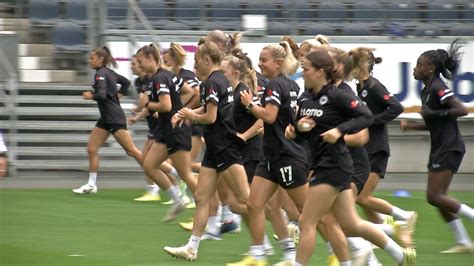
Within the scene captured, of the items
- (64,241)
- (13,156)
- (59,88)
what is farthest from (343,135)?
(59,88)

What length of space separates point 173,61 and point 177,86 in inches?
11.7

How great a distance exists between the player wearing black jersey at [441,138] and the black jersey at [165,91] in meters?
2.97

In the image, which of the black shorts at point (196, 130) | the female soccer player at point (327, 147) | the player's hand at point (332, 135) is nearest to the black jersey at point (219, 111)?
the female soccer player at point (327, 147)

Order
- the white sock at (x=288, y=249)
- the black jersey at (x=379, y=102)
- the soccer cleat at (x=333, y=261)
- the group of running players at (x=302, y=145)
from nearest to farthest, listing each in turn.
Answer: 1. the group of running players at (x=302, y=145)
2. the soccer cleat at (x=333, y=261)
3. the white sock at (x=288, y=249)
4. the black jersey at (x=379, y=102)

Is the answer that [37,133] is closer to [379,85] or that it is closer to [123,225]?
[123,225]

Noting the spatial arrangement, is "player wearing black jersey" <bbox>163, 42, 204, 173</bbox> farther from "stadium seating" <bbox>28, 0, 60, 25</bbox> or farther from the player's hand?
"stadium seating" <bbox>28, 0, 60, 25</bbox>

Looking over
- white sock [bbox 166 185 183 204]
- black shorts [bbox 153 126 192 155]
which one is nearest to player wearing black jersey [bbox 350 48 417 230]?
black shorts [bbox 153 126 192 155]

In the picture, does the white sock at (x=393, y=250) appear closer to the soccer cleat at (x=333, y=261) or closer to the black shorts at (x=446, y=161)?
the soccer cleat at (x=333, y=261)

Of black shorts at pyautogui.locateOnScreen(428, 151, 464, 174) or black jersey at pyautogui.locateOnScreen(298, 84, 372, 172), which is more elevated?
black jersey at pyautogui.locateOnScreen(298, 84, 372, 172)

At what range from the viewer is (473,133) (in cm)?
2050

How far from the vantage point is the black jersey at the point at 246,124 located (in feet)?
35.4

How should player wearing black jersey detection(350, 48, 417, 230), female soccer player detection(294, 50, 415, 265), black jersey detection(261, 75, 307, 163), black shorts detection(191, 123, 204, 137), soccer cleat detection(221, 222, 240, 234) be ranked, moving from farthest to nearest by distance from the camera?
black shorts detection(191, 123, 204, 137), soccer cleat detection(221, 222, 240, 234), player wearing black jersey detection(350, 48, 417, 230), black jersey detection(261, 75, 307, 163), female soccer player detection(294, 50, 415, 265)

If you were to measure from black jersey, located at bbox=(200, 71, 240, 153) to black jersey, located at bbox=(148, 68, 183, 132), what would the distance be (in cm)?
204

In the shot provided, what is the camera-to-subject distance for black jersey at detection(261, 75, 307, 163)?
977 centimetres
